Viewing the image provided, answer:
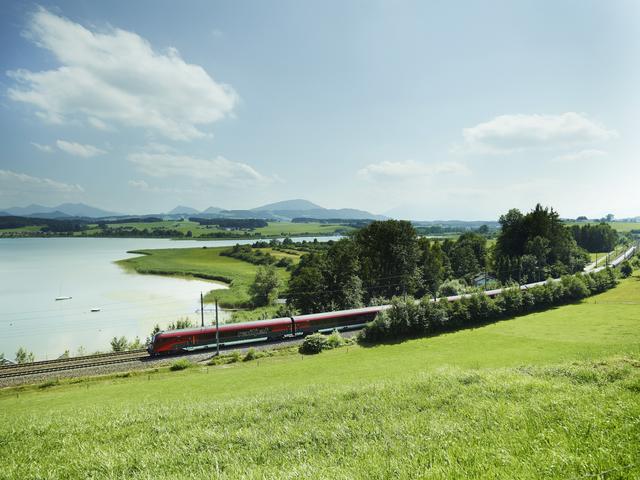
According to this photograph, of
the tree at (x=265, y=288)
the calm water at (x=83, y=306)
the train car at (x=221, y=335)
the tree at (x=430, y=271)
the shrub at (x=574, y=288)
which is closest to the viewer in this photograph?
the train car at (x=221, y=335)

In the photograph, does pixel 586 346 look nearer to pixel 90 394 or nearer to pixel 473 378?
pixel 473 378

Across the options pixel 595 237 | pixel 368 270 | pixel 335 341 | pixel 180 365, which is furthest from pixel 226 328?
pixel 595 237

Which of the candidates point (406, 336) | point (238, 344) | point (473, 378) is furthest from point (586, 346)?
point (238, 344)

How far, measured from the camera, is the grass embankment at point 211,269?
7638 centimetres

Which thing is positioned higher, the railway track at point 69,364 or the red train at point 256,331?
the red train at point 256,331

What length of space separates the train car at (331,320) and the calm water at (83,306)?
23.6 meters

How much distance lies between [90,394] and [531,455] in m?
30.4

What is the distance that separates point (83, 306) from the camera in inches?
2566

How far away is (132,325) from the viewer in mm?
55250

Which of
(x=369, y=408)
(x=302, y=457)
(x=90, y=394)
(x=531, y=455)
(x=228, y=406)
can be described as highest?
(x=531, y=455)

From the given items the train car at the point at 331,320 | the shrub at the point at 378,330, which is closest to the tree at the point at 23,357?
the train car at the point at 331,320

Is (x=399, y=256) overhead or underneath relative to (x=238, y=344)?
overhead

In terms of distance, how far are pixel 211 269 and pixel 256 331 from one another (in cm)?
7045

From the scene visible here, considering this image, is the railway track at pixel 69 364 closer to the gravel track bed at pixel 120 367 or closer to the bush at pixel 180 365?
the gravel track bed at pixel 120 367
